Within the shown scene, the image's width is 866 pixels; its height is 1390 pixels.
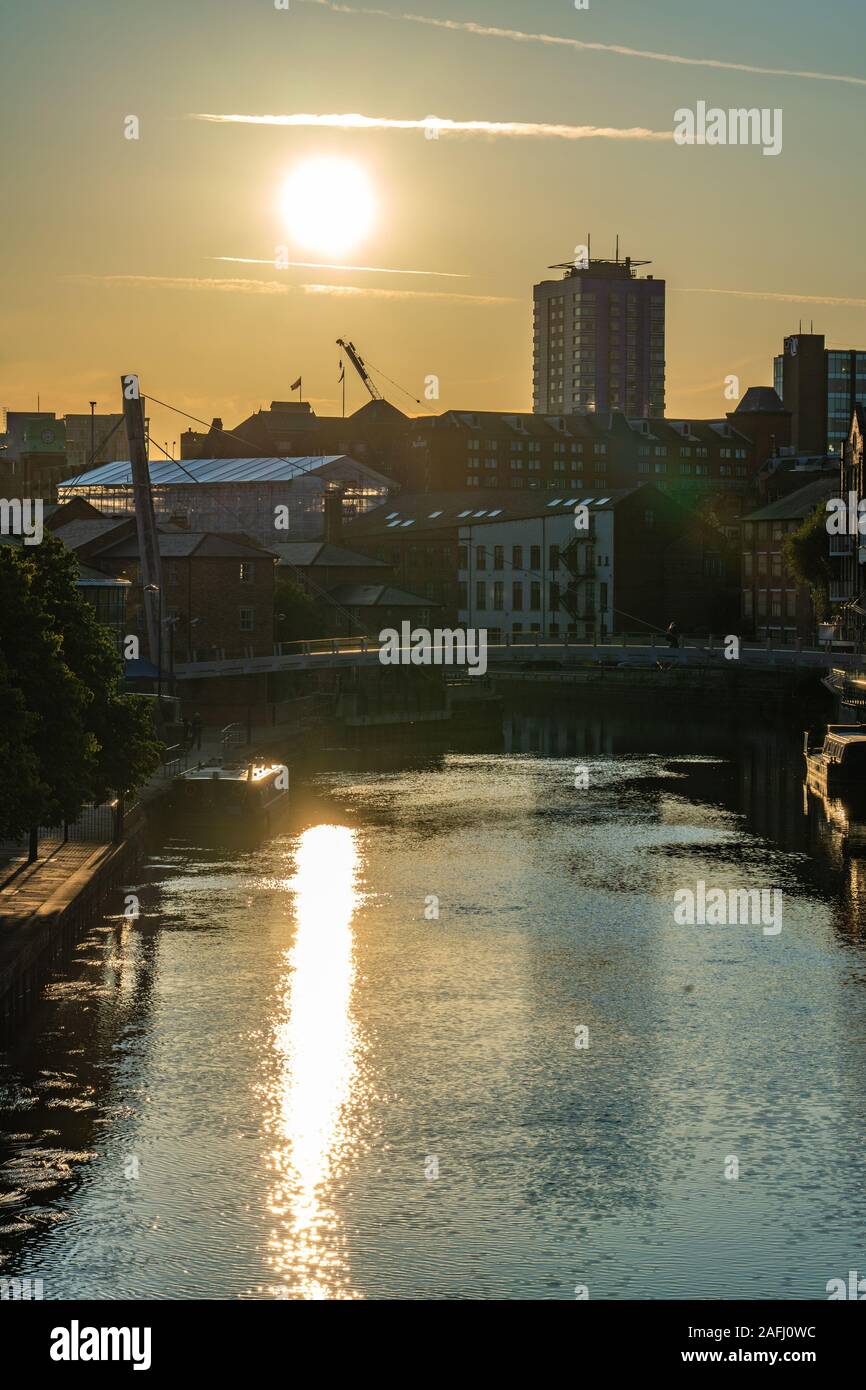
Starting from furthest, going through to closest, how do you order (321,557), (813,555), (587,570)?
(587,570) < (321,557) < (813,555)

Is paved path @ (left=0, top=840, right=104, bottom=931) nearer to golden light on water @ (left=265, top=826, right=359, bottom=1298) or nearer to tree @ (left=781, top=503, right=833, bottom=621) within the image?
golden light on water @ (left=265, top=826, right=359, bottom=1298)

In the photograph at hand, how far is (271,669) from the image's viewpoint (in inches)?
3556

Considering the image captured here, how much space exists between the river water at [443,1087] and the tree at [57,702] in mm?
3528

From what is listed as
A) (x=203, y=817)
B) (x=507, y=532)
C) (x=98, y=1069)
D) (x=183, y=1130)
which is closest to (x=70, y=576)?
(x=203, y=817)

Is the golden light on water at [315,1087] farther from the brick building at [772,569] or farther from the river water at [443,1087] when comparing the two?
the brick building at [772,569]

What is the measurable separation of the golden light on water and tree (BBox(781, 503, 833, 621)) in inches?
2573

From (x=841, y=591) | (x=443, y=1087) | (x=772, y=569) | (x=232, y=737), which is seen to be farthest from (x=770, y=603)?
(x=443, y=1087)

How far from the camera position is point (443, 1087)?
30.5 metres

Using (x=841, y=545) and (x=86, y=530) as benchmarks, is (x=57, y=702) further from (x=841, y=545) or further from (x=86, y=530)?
(x=841, y=545)

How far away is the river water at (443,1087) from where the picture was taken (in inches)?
943

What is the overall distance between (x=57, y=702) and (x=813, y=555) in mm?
75225

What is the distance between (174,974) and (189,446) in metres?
151

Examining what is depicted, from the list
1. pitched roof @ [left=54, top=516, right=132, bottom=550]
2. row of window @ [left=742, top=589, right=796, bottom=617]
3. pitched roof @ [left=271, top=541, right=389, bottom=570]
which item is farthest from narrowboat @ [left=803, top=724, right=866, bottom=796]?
row of window @ [left=742, top=589, right=796, bottom=617]
